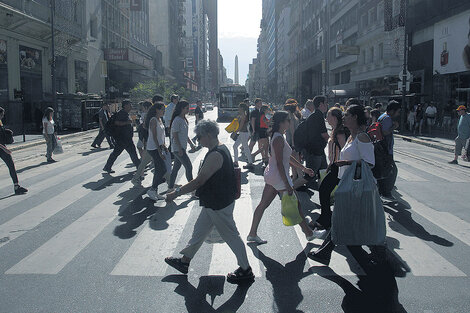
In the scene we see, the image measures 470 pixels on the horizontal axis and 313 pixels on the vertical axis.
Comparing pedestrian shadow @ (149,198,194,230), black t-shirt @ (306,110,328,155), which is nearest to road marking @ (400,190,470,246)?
black t-shirt @ (306,110,328,155)

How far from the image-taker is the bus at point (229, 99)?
41656 millimetres

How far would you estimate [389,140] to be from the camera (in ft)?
27.1

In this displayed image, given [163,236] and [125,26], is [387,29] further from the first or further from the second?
[163,236]

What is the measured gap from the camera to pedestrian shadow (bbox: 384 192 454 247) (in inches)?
232

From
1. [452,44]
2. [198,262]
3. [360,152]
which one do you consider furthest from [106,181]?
[452,44]

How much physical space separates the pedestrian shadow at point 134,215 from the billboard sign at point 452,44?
74.8 feet

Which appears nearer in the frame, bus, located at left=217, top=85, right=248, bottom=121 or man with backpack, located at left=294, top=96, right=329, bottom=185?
man with backpack, located at left=294, top=96, right=329, bottom=185

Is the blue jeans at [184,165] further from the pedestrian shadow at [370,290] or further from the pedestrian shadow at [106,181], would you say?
the pedestrian shadow at [370,290]

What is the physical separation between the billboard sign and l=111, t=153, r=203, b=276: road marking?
23.2 metres

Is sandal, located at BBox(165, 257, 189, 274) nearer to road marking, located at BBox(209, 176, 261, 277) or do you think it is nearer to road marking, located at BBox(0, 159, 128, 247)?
road marking, located at BBox(209, 176, 261, 277)

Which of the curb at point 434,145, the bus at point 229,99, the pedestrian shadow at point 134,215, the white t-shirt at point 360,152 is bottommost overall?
the pedestrian shadow at point 134,215

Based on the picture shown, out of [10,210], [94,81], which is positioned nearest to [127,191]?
[10,210]

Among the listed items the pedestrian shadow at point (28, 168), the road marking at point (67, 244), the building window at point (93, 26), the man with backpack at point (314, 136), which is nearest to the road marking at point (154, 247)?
the road marking at point (67, 244)

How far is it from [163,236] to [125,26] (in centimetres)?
4862
